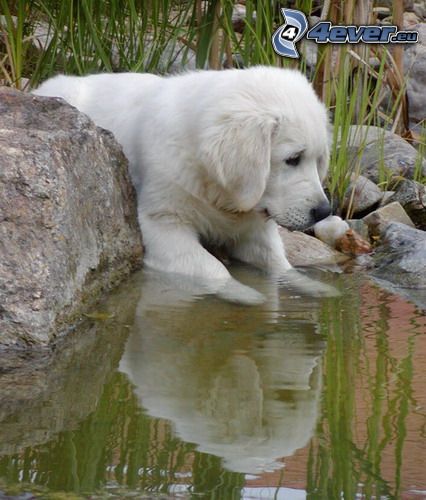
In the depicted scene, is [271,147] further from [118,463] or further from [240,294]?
[118,463]

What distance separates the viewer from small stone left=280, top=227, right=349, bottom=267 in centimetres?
488

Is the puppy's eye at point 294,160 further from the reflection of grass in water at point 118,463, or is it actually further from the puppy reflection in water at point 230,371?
the reflection of grass in water at point 118,463

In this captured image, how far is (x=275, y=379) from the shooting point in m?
2.84

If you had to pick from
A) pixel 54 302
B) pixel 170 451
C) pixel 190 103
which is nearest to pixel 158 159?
pixel 190 103

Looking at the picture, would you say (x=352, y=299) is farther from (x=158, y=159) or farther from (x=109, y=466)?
(x=109, y=466)

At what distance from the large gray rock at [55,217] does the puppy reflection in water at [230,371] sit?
0.79 ft

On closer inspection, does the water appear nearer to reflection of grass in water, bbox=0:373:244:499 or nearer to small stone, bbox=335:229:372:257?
reflection of grass in water, bbox=0:373:244:499

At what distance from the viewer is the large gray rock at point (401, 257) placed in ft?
14.2

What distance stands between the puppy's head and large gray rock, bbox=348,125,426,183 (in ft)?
5.44

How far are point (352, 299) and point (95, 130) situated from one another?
4.06 feet

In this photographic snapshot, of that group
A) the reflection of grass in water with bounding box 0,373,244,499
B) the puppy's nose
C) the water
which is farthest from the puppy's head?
the reflection of grass in water with bounding box 0,373,244,499

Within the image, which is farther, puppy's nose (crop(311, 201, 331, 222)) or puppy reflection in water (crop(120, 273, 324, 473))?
puppy's nose (crop(311, 201, 331, 222))

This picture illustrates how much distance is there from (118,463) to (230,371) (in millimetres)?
809

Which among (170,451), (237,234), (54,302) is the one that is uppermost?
(170,451)
